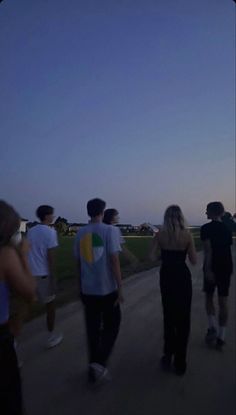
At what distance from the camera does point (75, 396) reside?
14.5 feet

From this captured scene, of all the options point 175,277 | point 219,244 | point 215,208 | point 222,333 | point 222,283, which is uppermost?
point 215,208

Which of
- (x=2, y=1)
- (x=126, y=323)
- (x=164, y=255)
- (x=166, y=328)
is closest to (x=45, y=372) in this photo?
(x=166, y=328)

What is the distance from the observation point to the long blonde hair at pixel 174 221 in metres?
5.32

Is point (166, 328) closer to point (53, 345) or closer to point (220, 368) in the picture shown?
point (220, 368)

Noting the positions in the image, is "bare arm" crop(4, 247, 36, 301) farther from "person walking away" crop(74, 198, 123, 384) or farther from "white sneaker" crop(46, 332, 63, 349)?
"white sneaker" crop(46, 332, 63, 349)

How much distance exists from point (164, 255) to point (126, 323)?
2.64m

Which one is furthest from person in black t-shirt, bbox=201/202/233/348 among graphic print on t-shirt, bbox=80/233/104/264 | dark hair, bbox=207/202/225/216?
graphic print on t-shirt, bbox=80/233/104/264

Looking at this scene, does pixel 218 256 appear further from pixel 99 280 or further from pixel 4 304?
pixel 4 304

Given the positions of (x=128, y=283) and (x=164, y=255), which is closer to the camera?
(x=164, y=255)

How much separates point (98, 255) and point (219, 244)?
2029 mm

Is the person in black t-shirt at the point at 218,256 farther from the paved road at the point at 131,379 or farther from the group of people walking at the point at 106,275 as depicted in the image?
the group of people walking at the point at 106,275

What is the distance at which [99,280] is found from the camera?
498 cm

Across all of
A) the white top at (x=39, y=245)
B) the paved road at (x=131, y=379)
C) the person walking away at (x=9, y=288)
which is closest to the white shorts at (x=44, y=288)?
the white top at (x=39, y=245)

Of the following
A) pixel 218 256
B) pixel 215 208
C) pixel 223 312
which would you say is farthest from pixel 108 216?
pixel 223 312
